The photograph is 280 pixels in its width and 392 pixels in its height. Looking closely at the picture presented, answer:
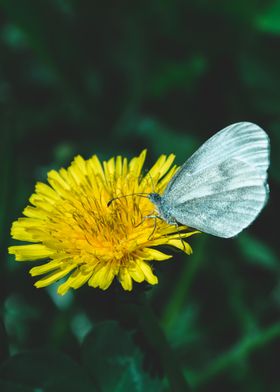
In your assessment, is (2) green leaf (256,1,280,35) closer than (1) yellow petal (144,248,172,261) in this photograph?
No

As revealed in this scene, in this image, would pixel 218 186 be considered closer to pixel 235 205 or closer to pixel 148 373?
pixel 235 205

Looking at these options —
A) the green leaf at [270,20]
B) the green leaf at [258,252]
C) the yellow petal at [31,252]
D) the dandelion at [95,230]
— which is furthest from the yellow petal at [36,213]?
the green leaf at [270,20]

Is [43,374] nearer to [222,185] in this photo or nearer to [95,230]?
[95,230]

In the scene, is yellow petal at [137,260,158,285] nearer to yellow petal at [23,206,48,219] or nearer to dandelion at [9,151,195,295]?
dandelion at [9,151,195,295]

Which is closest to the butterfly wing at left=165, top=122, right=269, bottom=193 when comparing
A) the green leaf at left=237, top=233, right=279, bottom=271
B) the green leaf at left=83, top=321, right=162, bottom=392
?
the green leaf at left=83, top=321, right=162, bottom=392

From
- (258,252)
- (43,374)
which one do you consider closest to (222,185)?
(43,374)

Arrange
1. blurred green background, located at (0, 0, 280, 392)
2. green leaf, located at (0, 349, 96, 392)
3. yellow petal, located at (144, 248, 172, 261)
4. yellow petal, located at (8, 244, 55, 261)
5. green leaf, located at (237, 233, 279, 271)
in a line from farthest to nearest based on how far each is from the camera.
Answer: green leaf, located at (237, 233, 279, 271)
blurred green background, located at (0, 0, 280, 392)
yellow petal, located at (8, 244, 55, 261)
green leaf, located at (0, 349, 96, 392)
yellow petal, located at (144, 248, 172, 261)

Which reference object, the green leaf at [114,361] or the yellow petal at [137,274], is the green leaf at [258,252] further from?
the yellow petal at [137,274]
